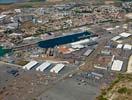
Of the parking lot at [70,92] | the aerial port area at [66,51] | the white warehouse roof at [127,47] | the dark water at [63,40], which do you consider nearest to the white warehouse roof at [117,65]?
the aerial port area at [66,51]

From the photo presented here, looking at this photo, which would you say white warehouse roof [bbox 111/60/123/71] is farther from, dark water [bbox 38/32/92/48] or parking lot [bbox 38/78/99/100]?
dark water [bbox 38/32/92/48]

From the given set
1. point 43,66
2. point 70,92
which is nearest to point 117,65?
point 70,92

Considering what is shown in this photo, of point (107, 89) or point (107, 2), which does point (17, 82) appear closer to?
point (107, 89)

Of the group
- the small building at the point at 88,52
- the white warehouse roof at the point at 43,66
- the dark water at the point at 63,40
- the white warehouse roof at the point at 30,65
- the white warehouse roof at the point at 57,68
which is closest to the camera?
the white warehouse roof at the point at 57,68

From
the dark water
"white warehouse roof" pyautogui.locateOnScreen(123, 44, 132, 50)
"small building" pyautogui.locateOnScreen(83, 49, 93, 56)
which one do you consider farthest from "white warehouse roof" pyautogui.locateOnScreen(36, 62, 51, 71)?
"white warehouse roof" pyautogui.locateOnScreen(123, 44, 132, 50)

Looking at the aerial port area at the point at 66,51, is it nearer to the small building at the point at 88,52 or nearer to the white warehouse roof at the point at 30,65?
the white warehouse roof at the point at 30,65

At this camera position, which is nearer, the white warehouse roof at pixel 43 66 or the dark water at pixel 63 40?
the white warehouse roof at pixel 43 66

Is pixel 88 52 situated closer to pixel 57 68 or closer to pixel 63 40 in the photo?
pixel 63 40

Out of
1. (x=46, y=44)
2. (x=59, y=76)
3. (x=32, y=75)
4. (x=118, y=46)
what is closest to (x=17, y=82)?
(x=32, y=75)
